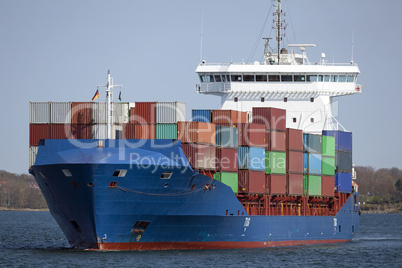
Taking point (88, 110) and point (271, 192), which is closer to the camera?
point (88, 110)

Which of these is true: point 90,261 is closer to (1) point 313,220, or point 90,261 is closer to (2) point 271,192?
(2) point 271,192

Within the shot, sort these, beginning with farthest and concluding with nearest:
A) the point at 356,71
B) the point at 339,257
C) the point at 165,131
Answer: the point at 356,71
the point at 339,257
the point at 165,131

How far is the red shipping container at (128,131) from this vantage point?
120 ft

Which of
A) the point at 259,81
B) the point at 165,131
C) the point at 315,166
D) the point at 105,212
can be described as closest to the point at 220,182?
the point at 165,131

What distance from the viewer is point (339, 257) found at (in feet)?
132

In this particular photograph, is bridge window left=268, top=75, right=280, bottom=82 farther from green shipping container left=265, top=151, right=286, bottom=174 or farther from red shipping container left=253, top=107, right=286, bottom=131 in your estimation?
green shipping container left=265, top=151, right=286, bottom=174

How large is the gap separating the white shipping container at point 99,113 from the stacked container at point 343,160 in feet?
53.8

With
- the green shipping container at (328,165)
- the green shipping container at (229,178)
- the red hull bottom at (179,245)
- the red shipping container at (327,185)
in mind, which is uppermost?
the green shipping container at (328,165)

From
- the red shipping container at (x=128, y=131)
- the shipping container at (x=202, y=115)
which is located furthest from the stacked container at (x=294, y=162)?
the red shipping container at (x=128, y=131)

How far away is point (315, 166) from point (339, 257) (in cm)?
664

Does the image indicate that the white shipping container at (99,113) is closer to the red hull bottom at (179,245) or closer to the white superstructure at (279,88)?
the red hull bottom at (179,245)

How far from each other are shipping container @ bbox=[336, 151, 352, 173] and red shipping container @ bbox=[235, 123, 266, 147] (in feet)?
31.7

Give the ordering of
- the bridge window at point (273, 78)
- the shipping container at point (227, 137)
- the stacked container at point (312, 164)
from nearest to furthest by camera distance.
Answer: the shipping container at point (227, 137) → the stacked container at point (312, 164) → the bridge window at point (273, 78)

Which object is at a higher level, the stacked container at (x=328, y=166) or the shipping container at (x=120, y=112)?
the shipping container at (x=120, y=112)
